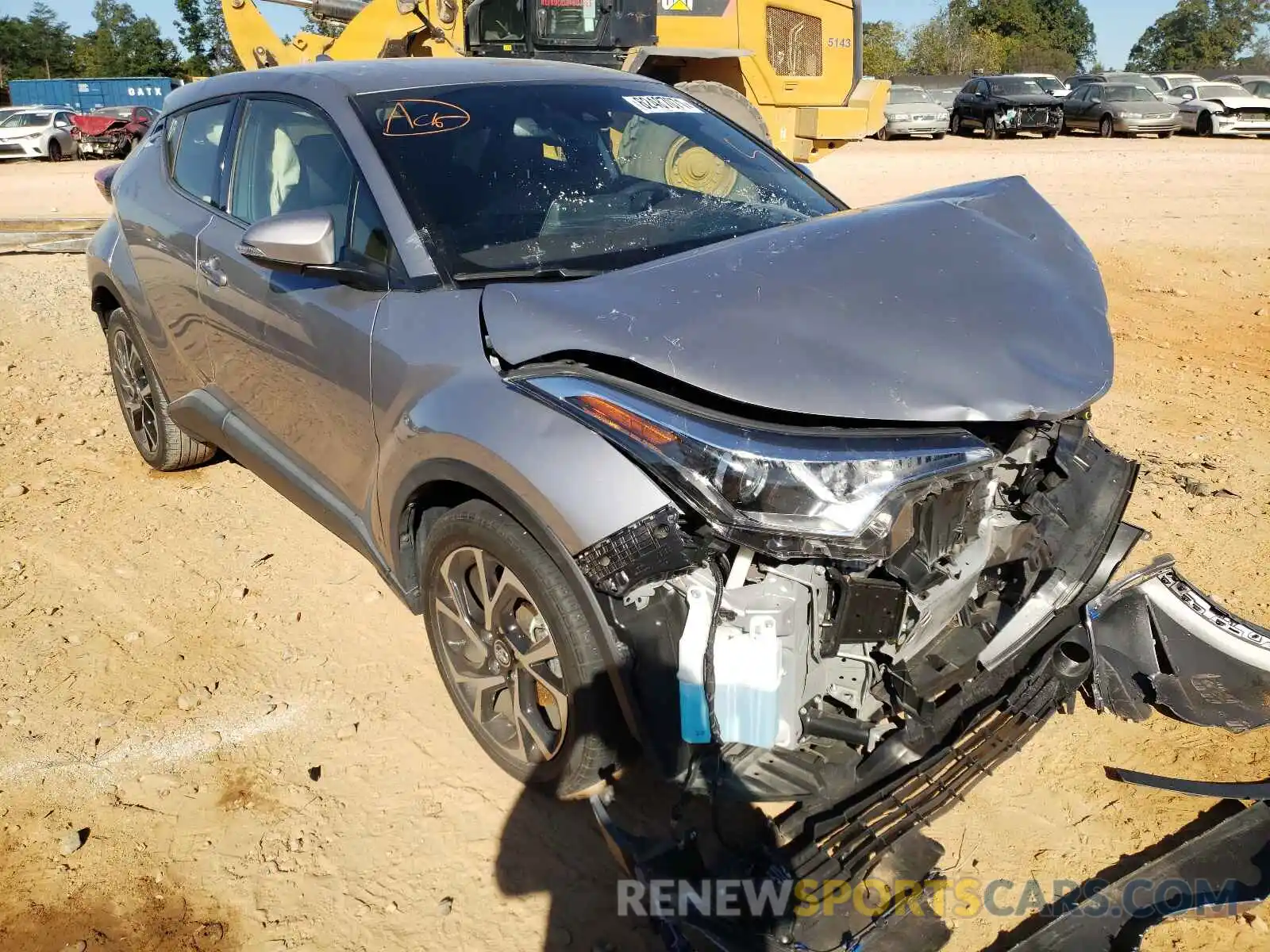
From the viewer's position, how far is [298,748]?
10.3ft

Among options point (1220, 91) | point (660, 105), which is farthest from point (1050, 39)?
point (660, 105)

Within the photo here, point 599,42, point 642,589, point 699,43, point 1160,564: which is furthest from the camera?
point 699,43

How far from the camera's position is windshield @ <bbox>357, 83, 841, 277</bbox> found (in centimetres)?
297

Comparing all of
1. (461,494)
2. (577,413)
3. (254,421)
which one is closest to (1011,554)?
(577,413)

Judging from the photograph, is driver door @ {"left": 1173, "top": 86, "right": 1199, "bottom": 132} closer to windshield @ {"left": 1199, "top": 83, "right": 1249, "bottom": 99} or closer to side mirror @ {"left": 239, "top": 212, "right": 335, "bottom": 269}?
windshield @ {"left": 1199, "top": 83, "right": 1249, "bottom": 99}

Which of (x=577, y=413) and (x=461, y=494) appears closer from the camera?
(x=577, y=413)

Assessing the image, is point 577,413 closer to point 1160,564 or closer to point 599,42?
point 1160,564

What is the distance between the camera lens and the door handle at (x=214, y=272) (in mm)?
3612

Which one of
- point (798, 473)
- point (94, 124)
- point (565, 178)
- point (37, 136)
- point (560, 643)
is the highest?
point (94, 124)

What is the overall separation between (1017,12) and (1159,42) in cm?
1584

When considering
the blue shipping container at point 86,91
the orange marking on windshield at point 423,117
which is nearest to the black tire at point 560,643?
the orange marking on windshield at point 423,117

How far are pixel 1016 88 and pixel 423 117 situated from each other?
2653 centimetres

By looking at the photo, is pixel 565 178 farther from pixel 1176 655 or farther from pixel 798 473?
pixel 1176 655

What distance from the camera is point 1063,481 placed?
283 centimetres
